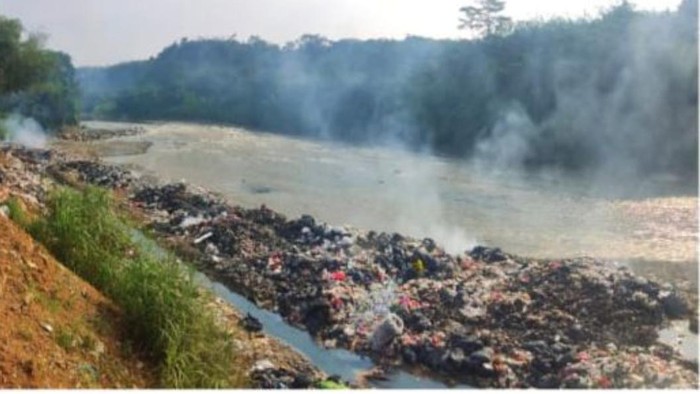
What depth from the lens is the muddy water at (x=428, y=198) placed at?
7.31 meters

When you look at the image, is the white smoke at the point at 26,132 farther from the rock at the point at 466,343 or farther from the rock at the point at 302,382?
the rock at the point at 466,343

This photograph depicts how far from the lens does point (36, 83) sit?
838cm

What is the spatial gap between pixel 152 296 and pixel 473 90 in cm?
1340

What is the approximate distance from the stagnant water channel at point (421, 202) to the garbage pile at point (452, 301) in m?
0.22

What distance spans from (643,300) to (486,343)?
1.45 metres

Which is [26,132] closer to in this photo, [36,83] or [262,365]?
[36,83]

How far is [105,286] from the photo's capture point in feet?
12.8

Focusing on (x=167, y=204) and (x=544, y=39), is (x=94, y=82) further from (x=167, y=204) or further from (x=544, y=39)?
(x=544, y=39)

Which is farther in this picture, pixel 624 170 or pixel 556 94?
pixel 556 94

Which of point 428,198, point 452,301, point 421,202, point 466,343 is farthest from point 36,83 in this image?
point 466,343

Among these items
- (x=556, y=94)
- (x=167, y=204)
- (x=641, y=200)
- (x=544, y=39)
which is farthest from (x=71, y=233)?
(x=544, y=39)

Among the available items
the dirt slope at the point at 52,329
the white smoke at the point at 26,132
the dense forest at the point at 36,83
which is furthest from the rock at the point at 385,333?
the white smoke at the point at 26,132

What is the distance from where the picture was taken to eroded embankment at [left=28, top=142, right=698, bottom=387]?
177 inches

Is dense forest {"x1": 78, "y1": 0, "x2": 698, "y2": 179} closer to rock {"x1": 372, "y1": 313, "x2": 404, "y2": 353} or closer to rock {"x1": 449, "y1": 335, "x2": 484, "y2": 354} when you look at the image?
rock {"x1": 372, "y1": 313, "x2": 404, "y2": 353}
